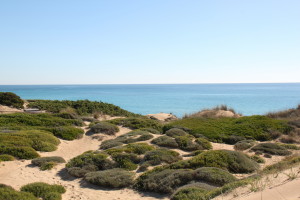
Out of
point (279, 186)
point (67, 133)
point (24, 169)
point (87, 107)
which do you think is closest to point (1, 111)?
point (87, 107)

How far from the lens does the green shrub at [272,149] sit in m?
14.3

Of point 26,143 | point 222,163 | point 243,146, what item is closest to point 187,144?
point 243,146

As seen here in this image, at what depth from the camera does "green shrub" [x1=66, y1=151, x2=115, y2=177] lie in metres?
11.2

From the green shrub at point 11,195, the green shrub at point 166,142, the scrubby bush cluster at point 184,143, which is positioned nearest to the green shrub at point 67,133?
the scrubby bush cluster at point 184,143

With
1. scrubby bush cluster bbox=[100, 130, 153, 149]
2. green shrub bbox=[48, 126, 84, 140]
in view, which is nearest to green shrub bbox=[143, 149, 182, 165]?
scrubby bush cluster bbox=[100, 130, 153, 149]

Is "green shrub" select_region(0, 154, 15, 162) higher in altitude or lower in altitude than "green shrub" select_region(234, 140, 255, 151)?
higher

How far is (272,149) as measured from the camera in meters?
14.6

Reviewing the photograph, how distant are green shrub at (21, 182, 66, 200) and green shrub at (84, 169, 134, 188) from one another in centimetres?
135

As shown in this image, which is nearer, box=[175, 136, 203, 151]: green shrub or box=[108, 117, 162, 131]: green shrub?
box=[175, 136, 203, 151]: green shrub

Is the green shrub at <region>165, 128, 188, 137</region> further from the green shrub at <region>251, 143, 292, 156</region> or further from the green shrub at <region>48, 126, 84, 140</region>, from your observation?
the green shrub at <region>48, 126, 84, 140</region>

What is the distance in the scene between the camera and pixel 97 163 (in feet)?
39.6

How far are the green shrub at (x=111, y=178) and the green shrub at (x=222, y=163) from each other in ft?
6.53

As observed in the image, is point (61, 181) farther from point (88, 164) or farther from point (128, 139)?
point (128, 139)

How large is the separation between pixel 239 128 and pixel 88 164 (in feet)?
42.8
